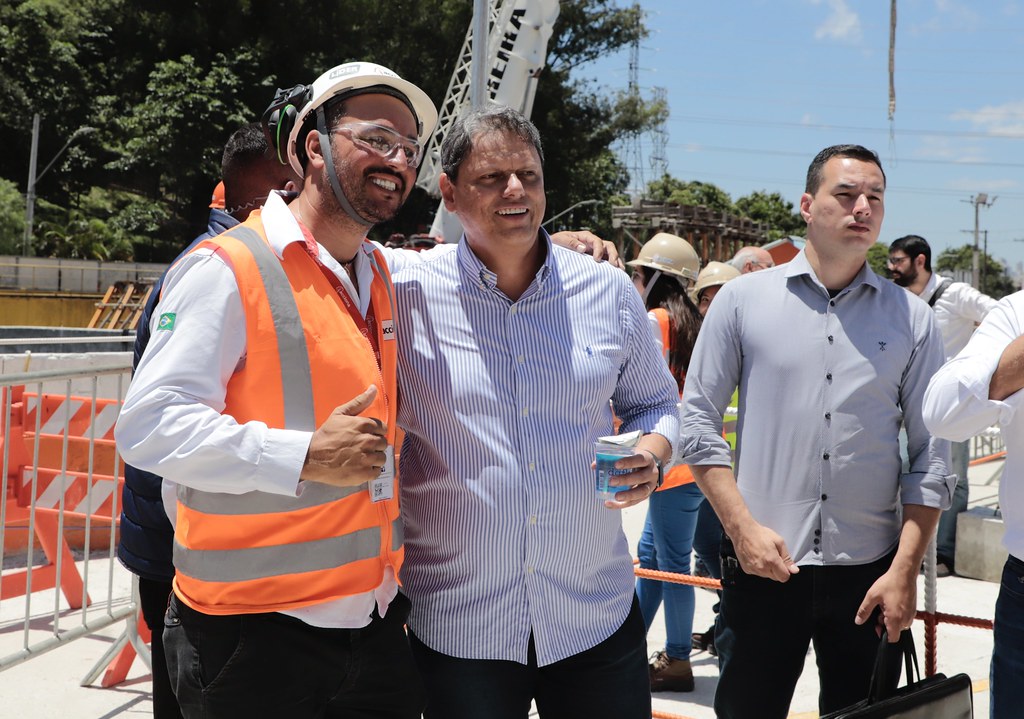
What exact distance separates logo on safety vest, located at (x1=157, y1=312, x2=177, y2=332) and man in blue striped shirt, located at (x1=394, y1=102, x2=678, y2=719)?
638mm

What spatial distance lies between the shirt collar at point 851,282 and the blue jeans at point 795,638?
33.6 inches

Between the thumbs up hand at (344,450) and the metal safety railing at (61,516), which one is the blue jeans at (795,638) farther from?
the metal safety railing at (61,516)

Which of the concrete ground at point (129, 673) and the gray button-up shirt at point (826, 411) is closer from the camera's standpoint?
the gray button-up shirt at point (826, 411)

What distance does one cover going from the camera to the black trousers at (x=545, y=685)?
7.97 feet

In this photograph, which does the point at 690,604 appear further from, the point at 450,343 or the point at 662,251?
the point at 450,343

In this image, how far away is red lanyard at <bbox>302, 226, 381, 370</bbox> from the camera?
2.24m

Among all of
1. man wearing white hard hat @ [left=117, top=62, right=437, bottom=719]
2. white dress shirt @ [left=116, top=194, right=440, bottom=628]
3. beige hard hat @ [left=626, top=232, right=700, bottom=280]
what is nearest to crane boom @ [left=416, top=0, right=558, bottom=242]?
beige hard hat @ [left=626, top=232, right=700, bottom=280]

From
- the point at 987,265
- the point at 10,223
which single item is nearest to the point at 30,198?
the point at 10,223

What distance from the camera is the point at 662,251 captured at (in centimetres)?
507

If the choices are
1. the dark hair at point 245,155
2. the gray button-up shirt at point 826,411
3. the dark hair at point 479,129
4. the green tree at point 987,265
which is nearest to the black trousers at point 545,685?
the gray button-up shirt at point 826,411

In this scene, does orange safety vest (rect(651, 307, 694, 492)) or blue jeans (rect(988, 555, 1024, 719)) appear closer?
blue jeans (rect(988, 555, 1024, 719))

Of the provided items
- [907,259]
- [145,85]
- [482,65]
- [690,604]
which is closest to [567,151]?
[145,85]

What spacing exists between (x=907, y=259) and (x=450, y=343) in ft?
19.9

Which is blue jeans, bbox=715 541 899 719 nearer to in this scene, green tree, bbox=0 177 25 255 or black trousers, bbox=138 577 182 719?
black trousers, bbox=138 577 182 719
